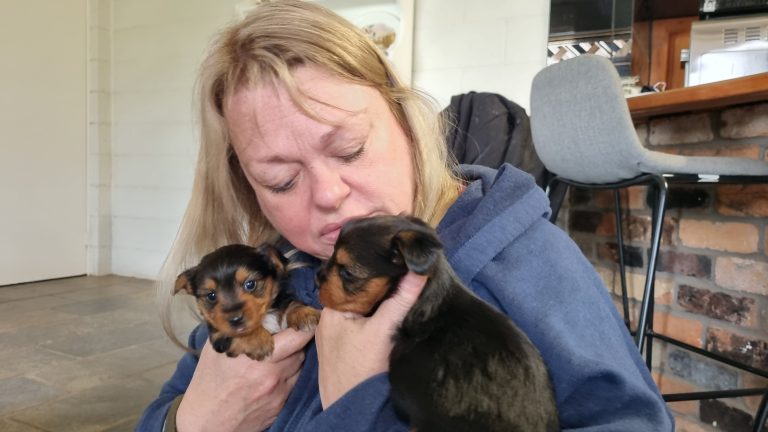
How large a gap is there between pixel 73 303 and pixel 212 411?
3.71 meters

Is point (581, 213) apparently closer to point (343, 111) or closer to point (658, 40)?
point (658, 40)

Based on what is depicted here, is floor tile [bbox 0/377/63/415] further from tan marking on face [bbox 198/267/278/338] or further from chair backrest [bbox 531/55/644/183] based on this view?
chair backrest [bbox 531/55/644/183]

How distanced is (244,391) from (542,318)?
0.63 m

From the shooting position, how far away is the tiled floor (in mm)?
2529

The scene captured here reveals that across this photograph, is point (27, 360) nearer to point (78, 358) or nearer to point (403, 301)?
point (78, 358)

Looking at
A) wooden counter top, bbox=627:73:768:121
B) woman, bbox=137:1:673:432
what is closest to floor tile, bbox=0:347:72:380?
woman, bbox=137:1:673:432

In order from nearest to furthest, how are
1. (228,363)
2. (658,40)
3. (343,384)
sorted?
(343,384)
(228,363)
(658,40)

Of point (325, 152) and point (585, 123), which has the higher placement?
point (585, 123)

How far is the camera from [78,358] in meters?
3.19

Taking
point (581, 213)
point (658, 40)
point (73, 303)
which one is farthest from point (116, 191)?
point (658, 40)

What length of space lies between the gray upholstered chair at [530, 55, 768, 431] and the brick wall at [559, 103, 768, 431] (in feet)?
0.73

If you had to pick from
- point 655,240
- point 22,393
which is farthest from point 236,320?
point 22,393

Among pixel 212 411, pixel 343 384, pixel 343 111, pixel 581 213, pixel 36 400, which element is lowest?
pixel 36 400

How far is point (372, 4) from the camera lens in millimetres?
4051
